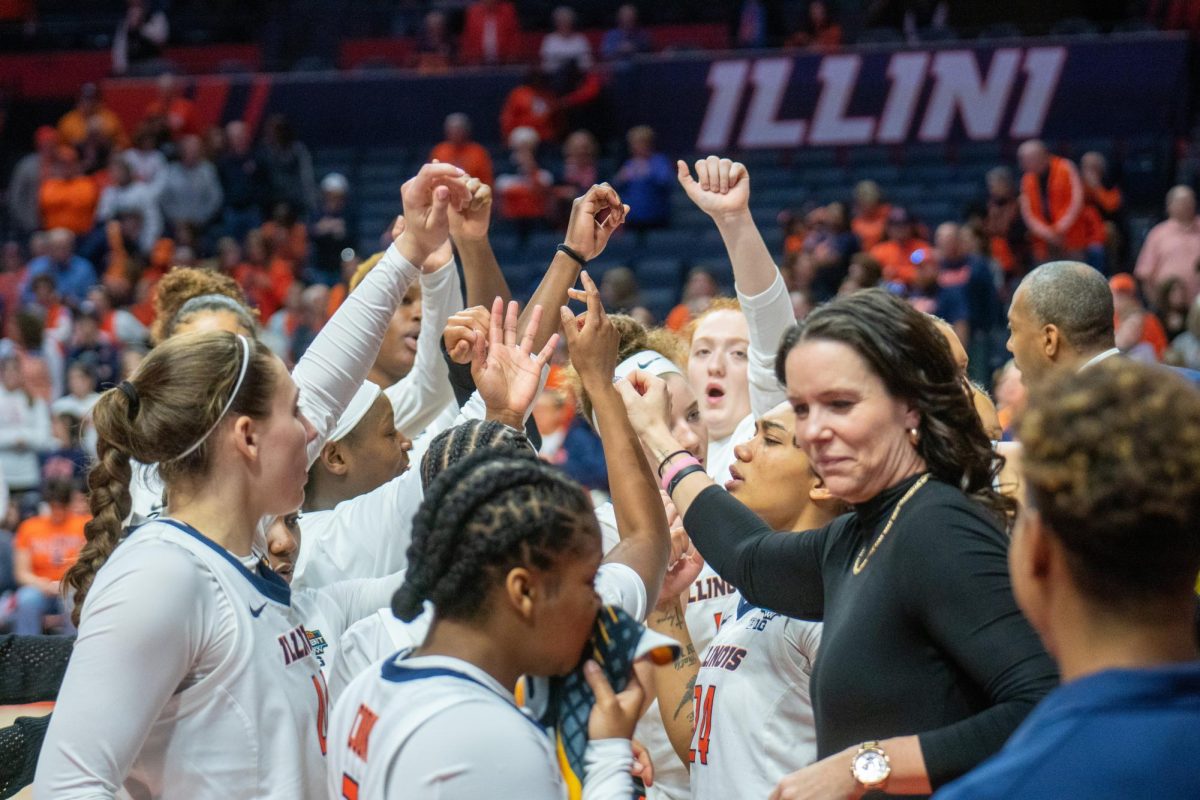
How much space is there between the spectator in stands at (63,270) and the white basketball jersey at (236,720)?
12566mm

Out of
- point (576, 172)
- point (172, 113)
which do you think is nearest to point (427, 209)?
point (576, 172)

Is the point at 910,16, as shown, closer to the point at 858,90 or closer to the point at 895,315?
the point at 858,90

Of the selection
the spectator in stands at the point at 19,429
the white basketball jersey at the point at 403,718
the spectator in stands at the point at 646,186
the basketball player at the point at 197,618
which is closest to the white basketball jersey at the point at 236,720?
the basketball player at the point at 197,618

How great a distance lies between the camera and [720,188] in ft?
12.9

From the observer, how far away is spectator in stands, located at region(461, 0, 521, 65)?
16578 millimetres

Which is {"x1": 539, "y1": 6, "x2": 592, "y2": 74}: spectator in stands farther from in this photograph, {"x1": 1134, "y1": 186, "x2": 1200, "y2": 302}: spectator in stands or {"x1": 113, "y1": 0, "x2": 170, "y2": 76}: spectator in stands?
{"x1": 1134, "y1": 186, "x2": 1200, "y2": 302}: spectator in stands

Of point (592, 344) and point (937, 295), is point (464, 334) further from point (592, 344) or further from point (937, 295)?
point (937, 295)

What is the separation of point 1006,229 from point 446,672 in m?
10.9

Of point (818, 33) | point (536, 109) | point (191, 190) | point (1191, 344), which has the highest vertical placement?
point (818, 33)

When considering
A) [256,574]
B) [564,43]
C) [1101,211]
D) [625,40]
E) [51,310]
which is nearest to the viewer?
[256,574]

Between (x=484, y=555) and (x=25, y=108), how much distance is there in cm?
1736

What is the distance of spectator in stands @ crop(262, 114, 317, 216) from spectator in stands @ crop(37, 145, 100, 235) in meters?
1.93

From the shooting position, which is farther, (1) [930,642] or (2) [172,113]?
(2) [172,113]

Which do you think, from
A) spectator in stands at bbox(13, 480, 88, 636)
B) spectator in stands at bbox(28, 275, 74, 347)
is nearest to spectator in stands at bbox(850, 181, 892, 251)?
spectator in stands at bbox(13, 480, 88, 636)
